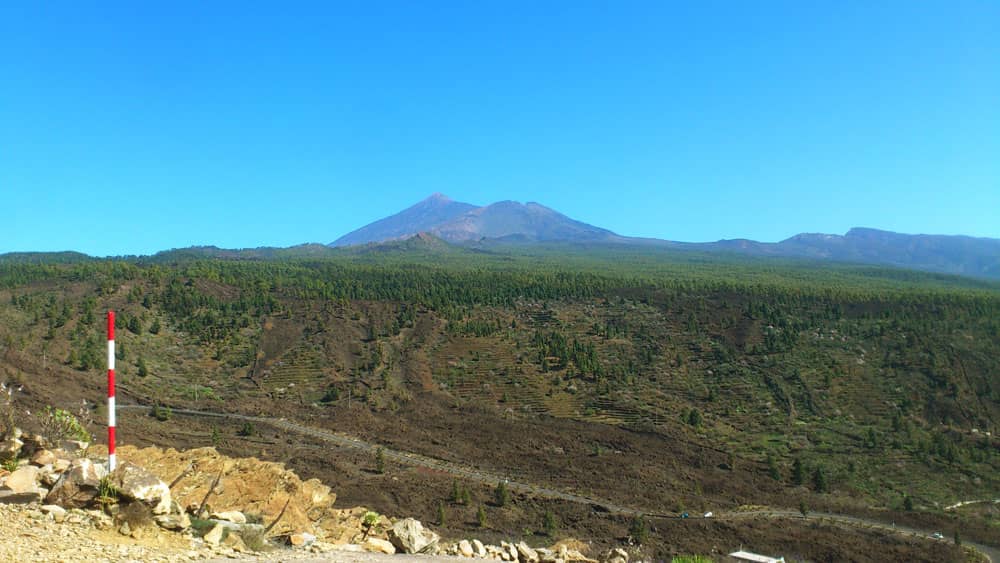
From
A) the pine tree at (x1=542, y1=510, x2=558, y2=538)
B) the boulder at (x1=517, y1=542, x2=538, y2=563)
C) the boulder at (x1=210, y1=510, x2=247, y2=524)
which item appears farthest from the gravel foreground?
the pine tree at (x1=542, y1=510, x2=558, y2=538)

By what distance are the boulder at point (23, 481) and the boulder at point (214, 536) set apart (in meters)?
2.67

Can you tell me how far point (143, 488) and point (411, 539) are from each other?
412 centimetres

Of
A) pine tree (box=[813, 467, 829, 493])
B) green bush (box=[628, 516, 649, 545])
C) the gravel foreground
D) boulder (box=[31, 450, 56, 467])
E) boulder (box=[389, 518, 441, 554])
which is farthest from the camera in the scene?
pine tree (box=[813, 467, 829, 493])

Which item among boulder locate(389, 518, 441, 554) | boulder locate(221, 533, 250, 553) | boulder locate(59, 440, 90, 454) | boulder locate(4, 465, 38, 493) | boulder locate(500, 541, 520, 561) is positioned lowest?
boulder locate(500, 541, 520, 561)

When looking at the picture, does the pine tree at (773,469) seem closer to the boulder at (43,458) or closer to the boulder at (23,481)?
the boulder at (43,458)

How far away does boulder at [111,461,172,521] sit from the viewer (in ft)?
25.7

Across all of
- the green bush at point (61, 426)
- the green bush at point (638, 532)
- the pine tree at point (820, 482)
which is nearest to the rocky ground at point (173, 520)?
the green bush at point (61, 426)

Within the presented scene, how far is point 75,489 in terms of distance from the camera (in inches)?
318

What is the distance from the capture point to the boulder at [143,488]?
25.7 ft

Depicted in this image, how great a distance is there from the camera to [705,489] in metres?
28.8

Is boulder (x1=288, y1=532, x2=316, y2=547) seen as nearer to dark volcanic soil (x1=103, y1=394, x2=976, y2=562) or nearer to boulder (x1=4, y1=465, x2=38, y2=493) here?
boulder (x1=4, y1=465, x2=38, y2=493)

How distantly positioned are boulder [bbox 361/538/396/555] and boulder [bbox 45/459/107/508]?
12.5 feet

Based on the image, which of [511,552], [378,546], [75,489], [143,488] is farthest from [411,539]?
[75,489]

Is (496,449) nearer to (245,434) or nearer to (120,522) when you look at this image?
(245,434)
